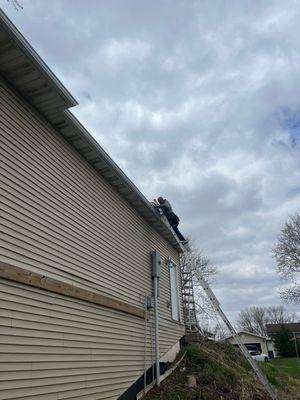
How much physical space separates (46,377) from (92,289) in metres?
1.91

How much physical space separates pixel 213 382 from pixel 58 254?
18.7 feet

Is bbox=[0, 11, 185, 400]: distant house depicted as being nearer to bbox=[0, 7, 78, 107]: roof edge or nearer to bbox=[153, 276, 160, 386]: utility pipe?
bbox=[0, 7, 78, 107]: roof edge

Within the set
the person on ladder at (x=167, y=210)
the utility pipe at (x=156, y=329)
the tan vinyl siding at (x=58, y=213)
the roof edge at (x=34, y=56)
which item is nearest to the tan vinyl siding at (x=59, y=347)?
the tan vinyl siding at (x=58, y=213)

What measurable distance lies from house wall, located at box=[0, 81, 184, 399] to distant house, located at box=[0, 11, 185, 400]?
0.02 metres

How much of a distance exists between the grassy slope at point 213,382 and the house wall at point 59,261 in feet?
3.63

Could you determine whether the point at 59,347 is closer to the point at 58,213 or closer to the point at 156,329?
the point at 58,213

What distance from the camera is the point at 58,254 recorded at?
6047 mm

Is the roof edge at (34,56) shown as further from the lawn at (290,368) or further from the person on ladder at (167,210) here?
the lawn at (290,368)

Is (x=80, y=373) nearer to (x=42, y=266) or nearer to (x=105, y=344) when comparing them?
(x=105, y=344)

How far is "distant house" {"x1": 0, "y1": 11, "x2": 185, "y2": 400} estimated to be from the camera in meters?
4.93

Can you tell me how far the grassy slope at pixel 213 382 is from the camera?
867cm

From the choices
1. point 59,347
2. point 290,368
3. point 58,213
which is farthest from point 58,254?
point 290,368

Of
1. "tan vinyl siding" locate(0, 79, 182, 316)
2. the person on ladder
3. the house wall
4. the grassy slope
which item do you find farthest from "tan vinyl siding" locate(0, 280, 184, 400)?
the person on ladder

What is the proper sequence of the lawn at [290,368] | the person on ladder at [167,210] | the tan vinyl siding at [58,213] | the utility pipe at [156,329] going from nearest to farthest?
the tan vinyl siding at [58,213] < the utility pipe at [156,329] < the person on ladder at [167,210] < the lawn at [290,368]
